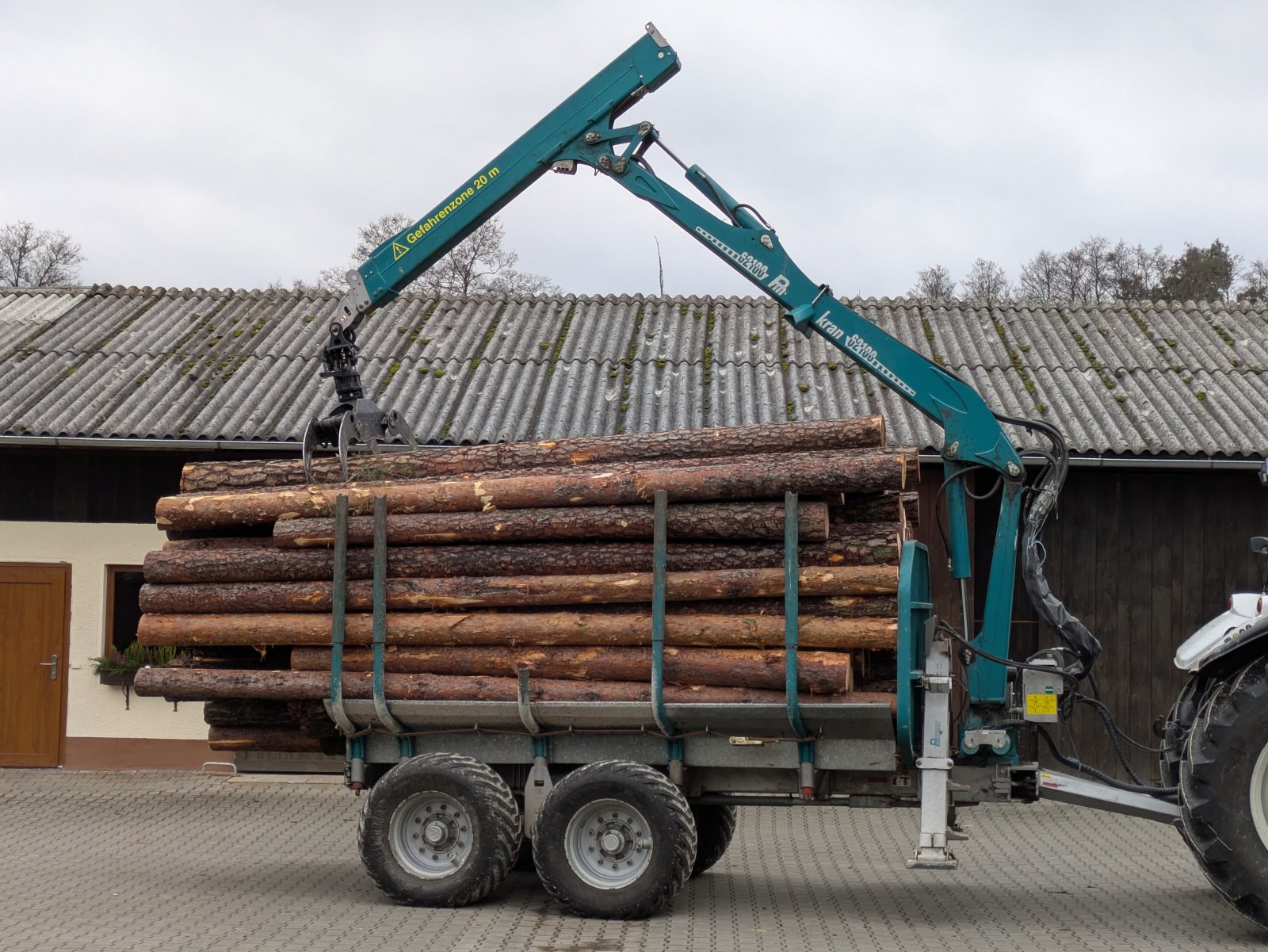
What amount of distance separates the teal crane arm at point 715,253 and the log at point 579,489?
0.58 meters

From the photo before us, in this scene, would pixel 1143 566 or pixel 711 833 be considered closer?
pixel 711 833

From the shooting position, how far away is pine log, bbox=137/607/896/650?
846cm

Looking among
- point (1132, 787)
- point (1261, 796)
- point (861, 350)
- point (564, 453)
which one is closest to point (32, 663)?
point (564, 453)

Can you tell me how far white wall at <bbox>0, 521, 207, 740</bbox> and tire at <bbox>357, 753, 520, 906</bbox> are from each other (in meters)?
6.91

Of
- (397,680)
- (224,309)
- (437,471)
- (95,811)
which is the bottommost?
(95,811)

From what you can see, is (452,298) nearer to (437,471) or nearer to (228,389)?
(228,389)

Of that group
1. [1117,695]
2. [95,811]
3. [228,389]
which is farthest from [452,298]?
[1117,695]

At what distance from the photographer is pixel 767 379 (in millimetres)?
15984

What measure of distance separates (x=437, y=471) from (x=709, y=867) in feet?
11.0

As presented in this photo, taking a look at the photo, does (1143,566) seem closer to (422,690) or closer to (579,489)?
(579,489)

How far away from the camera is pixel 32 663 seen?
1530 cm

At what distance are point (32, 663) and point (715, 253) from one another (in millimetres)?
9411

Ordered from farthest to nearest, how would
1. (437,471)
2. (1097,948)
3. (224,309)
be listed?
(224,309) → (437,471) → (1097,948)

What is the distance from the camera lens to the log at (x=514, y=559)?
8.65 metres
